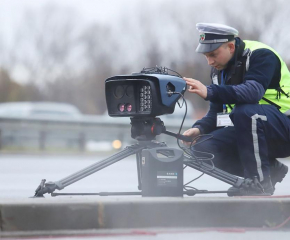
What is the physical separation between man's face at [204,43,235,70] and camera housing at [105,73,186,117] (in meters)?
0.70

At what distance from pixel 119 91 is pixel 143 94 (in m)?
0.29

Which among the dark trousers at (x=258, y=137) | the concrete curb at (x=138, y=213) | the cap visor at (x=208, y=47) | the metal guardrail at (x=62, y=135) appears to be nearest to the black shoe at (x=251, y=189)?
the dark trousers at (x=258, y=137)

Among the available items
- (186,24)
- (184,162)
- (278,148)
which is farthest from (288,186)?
(186,24)

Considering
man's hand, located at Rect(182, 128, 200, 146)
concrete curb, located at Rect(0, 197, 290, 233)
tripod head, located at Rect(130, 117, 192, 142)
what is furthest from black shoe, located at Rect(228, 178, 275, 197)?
man's hand, located at Rect(182, 128, 200, 146)

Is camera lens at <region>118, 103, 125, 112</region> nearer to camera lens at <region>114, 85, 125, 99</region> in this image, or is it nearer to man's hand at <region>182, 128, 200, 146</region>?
camera lens at <region>114, 85, 125, 99</region>

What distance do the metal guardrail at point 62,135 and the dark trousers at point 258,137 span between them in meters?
15.4

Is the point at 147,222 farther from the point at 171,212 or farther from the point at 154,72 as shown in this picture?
the point at 154,72

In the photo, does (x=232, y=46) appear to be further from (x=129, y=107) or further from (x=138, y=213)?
(x=138, y=213)

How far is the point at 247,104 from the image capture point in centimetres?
576

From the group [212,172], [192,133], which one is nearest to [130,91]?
[212,172]

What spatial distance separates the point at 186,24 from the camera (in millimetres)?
62000

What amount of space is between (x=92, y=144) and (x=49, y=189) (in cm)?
1705

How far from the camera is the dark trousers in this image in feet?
18.8

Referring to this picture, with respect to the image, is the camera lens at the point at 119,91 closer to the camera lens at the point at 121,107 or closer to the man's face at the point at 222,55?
the camera lens at the point at 121,107
